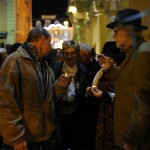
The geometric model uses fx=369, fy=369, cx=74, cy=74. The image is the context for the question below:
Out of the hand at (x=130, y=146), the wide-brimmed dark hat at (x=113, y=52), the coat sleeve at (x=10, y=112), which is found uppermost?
the wide-brimmed dark hat at (x=113, y=52)

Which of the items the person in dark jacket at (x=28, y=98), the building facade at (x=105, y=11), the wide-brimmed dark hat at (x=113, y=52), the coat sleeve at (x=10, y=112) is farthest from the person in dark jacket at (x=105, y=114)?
the building facade at (x=105, y=11)

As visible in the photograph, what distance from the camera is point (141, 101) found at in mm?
3395

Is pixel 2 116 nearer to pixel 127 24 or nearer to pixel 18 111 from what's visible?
pixel 18 111

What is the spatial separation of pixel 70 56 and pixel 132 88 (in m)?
2.12

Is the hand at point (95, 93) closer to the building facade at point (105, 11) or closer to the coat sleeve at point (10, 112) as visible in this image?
the coat sleeve at point (10, 112)

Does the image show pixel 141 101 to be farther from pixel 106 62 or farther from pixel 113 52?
pixel 113 52

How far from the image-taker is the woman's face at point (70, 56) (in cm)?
561

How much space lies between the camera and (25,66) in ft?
13.6

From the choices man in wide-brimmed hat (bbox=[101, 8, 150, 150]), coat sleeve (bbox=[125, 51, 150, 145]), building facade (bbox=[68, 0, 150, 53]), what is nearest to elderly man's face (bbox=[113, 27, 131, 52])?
man in wide-brimmed hat (bbox=[101, 8, 150, 150])

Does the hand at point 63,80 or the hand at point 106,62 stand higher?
the hand at point 106,62

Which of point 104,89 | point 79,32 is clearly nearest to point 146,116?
point 104,89

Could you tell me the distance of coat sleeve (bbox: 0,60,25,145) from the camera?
3.92 m

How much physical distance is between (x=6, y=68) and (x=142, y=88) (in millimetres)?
1527

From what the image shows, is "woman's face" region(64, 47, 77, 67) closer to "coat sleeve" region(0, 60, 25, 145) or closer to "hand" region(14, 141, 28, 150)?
"coat sleeve" region(0, 60, 25, 145)
